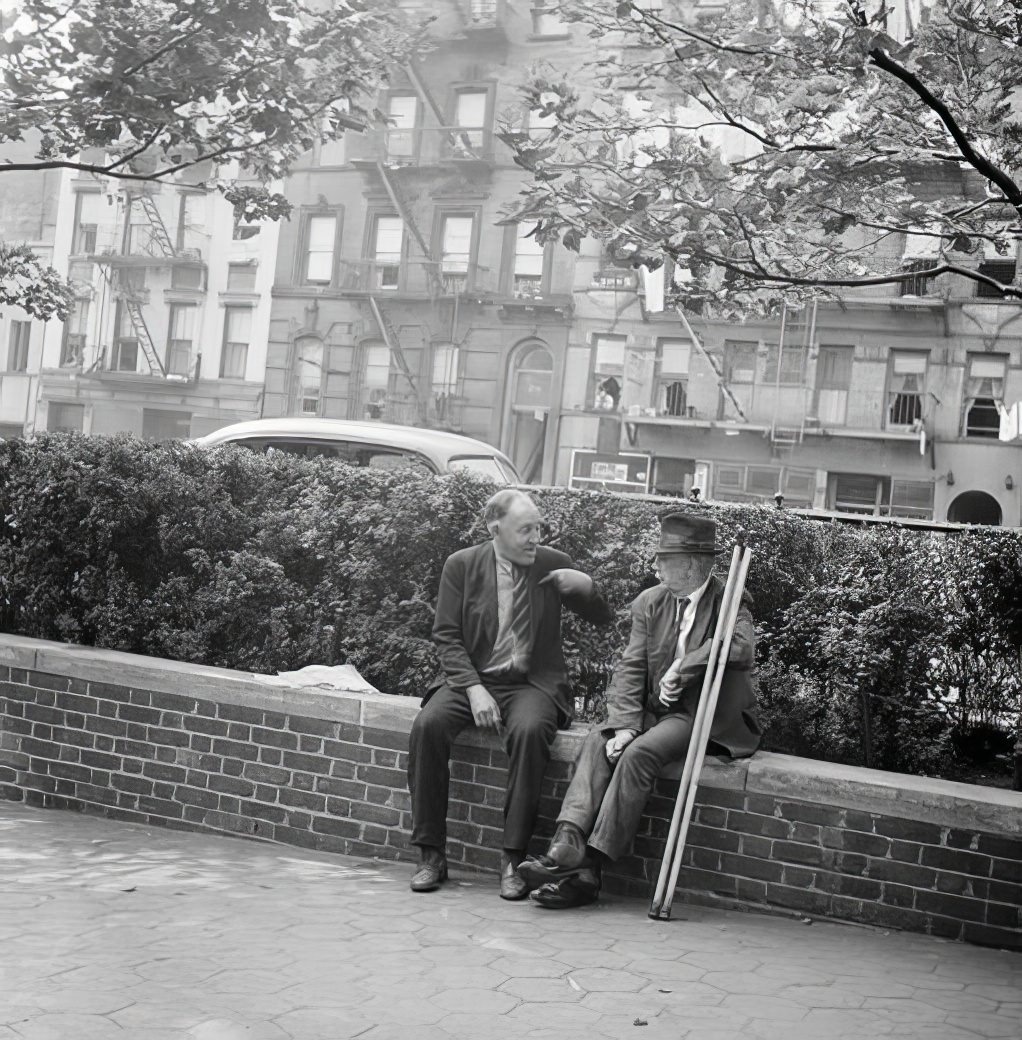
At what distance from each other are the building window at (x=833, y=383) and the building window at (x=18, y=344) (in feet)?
85.8

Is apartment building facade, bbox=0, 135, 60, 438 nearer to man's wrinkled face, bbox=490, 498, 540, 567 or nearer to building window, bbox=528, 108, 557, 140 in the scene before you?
building window, bbox=528, 108, 557, 140

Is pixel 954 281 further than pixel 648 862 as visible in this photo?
Yes

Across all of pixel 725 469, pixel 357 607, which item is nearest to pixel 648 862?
pixel 357 607

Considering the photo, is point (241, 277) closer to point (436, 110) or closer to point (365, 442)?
point (436, 110)

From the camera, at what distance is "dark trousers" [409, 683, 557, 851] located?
18.6 ft

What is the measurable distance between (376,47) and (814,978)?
7814 mm

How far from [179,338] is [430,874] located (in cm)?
3871

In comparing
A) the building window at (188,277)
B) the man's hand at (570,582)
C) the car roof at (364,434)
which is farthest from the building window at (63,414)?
the man's hand at (570,582)

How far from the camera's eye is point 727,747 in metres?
5.54

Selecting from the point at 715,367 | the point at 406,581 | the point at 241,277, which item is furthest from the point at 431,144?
the point at 406,581

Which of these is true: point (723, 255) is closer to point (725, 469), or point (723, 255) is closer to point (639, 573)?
point (639, 573)

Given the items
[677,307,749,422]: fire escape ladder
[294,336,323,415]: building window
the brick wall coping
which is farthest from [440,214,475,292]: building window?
the brick wall coping

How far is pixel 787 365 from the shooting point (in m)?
34.1

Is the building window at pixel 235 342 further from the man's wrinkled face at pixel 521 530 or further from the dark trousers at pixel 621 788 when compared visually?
the dark trousers at pixel 621 788
